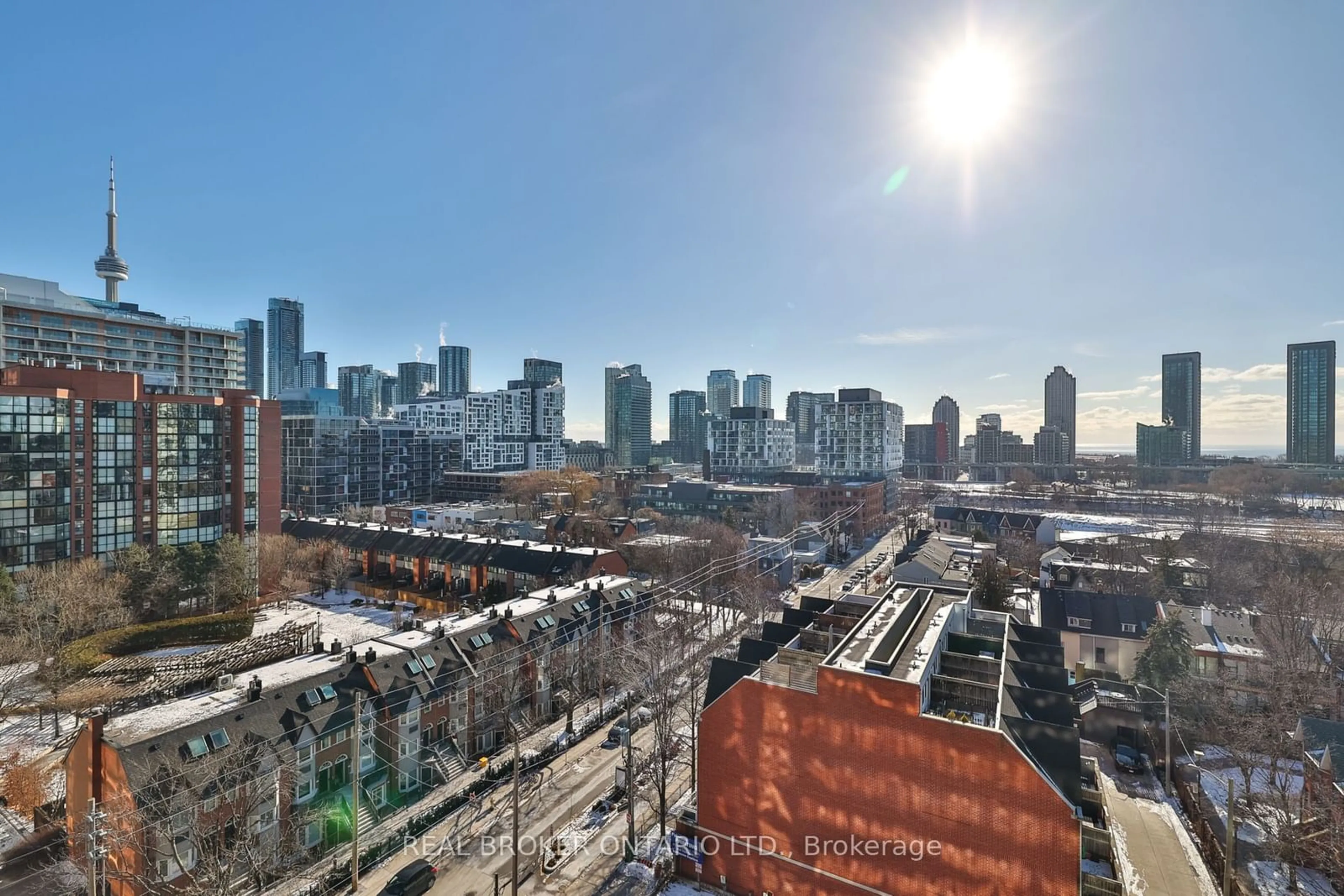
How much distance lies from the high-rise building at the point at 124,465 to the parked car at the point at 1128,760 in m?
56.6

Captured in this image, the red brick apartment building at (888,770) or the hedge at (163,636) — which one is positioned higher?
the red brick apartment building at (888,770)

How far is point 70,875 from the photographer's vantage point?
53.5ft

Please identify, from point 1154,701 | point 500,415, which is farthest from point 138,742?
point 500,415

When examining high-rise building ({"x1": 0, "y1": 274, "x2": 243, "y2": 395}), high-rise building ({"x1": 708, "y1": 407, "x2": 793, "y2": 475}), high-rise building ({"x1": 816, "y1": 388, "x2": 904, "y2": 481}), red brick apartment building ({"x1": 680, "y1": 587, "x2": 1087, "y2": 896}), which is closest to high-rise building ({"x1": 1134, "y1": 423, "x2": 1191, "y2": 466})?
high-rise building ({"x1": 816, "y1": 388, "x2": 904, "y2": 481})

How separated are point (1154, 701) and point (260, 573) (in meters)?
57.0

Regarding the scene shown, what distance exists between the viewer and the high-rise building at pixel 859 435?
342ft

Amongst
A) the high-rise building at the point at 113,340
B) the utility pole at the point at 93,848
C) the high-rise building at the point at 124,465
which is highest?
the high-rise building at the point at 113,340

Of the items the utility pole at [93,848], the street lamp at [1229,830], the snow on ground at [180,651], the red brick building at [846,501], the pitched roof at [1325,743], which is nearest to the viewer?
the utility pole at [93,848]

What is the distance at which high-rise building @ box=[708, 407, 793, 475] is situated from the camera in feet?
385

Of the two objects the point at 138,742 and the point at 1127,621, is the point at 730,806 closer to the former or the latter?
the point at 138,742

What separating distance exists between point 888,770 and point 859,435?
95.9 meters

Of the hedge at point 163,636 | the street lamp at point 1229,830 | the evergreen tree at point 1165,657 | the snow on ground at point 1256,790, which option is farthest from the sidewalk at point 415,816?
the evergreen tree at point 1165,657

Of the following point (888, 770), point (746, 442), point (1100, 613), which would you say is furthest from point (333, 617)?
point (746, 442)

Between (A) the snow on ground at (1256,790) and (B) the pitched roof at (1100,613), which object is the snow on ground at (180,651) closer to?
(A) the snow on ground at (1256,790)
